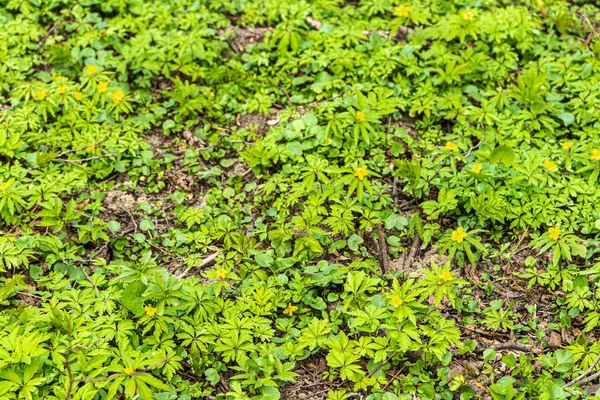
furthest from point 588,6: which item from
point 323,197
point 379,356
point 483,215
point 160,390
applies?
point 160,390

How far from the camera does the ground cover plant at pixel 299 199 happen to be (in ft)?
11.1

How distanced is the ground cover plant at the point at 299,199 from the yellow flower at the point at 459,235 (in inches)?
0.5

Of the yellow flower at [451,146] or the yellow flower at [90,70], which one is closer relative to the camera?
the yellow flower at [451,146]

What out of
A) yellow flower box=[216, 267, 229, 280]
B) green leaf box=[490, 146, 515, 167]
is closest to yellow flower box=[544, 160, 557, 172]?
green leaf box=[490, 146, 515, 167]

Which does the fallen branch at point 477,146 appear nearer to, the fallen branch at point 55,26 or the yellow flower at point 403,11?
the yellow flower at point 403,11

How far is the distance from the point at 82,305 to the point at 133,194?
3.41 feet

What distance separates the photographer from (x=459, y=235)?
12.4ft

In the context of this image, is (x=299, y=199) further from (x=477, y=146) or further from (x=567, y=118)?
(x=567, y=118)

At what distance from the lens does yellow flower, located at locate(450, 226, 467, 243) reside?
3766mm

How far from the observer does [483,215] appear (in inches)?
157

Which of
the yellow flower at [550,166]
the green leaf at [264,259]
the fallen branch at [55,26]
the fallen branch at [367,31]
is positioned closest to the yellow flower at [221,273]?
the green leaf at [264,259]

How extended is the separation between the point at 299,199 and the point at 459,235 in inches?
42.8

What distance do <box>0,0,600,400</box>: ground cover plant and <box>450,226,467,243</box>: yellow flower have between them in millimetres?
13

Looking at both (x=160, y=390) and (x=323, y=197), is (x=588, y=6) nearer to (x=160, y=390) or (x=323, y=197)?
(x=323, y=197)
